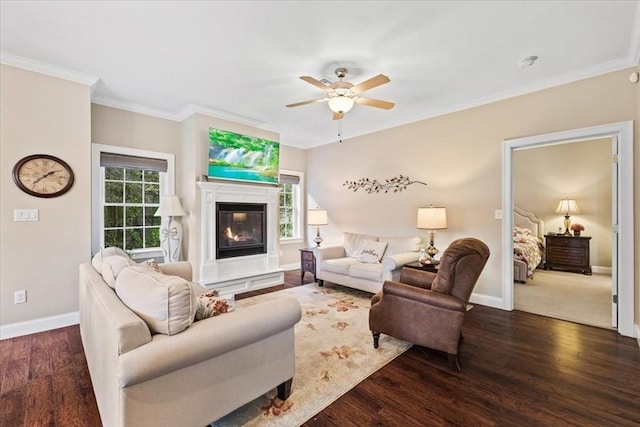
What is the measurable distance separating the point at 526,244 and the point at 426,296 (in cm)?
430

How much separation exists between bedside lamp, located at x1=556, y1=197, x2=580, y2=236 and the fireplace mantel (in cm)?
608

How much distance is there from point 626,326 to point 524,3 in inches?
127

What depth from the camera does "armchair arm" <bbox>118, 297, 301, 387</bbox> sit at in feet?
3.96

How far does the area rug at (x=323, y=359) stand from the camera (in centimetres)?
177

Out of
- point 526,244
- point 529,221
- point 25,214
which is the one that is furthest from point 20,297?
point 529,221

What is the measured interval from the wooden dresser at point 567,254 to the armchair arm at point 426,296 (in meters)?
5.25

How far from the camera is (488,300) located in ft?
12.5

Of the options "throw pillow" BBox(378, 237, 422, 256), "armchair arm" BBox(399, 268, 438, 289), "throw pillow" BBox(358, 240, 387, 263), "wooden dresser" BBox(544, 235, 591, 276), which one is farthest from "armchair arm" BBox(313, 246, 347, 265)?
"wooden dresser" BBox(544, 235, 591, 276)

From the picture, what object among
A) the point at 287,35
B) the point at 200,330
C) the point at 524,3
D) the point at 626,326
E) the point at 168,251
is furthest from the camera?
the point at 168,251

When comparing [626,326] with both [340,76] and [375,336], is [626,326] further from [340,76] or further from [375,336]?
[340,76]

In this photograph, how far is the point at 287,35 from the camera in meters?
2.48

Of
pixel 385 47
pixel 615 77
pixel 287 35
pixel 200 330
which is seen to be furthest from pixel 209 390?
pixel 615 77

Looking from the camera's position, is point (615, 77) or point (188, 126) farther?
point (188, 126)

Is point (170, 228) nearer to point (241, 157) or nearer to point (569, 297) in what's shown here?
point (241, 157)
